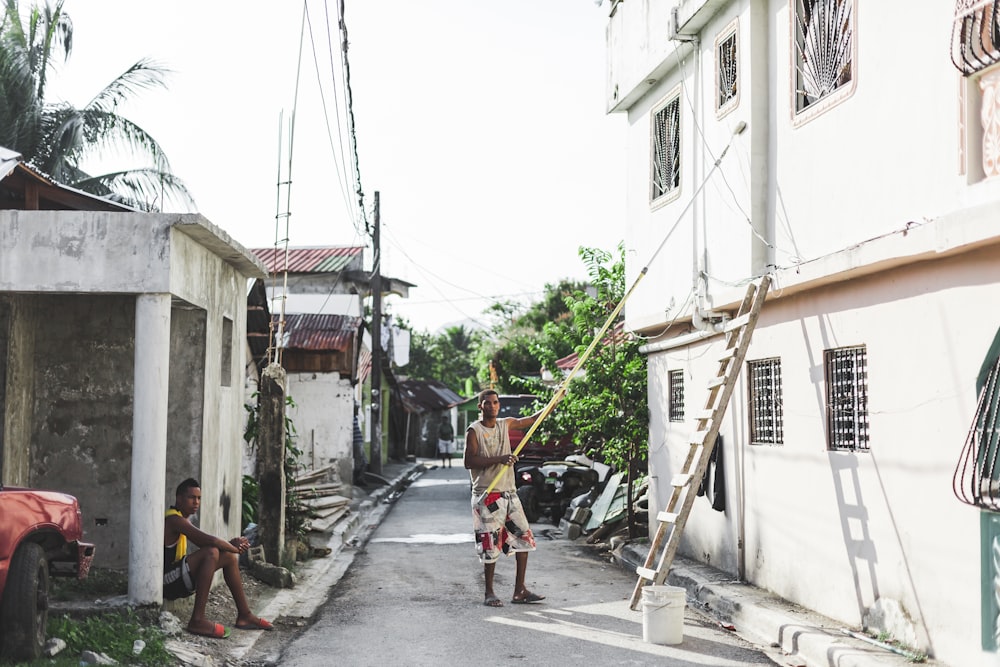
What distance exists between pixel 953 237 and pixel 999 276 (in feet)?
1.23

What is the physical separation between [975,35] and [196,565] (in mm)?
6826

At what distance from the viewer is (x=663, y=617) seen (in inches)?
314

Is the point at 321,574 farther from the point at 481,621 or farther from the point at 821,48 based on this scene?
the point at 821,48

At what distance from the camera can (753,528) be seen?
10.2m

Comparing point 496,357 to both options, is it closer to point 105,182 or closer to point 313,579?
point 105,182

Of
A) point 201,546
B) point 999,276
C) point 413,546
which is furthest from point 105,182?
point 999,276

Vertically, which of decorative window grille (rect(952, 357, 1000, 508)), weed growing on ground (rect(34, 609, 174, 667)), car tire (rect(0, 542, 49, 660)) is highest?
decorative window grille (rect(952, 357, 1000, 508))

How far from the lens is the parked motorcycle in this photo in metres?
18.8

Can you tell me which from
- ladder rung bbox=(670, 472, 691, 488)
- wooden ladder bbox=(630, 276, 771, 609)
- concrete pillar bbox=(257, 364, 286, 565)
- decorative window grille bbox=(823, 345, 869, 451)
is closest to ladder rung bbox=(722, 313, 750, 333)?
wooden ladder bbox=(630, 276, 771, 609)

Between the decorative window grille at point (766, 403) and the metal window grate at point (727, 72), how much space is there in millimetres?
2746

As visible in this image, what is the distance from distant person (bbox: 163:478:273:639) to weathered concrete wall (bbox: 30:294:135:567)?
1.79 m

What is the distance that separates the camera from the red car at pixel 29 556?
21.2 ft

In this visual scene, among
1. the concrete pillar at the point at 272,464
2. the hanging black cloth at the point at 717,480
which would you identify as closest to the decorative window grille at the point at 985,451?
the hanging black cloth at the point at 717,480

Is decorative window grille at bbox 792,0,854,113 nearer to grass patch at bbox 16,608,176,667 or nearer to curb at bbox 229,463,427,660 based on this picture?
curb at bbox 229,463,427,660
